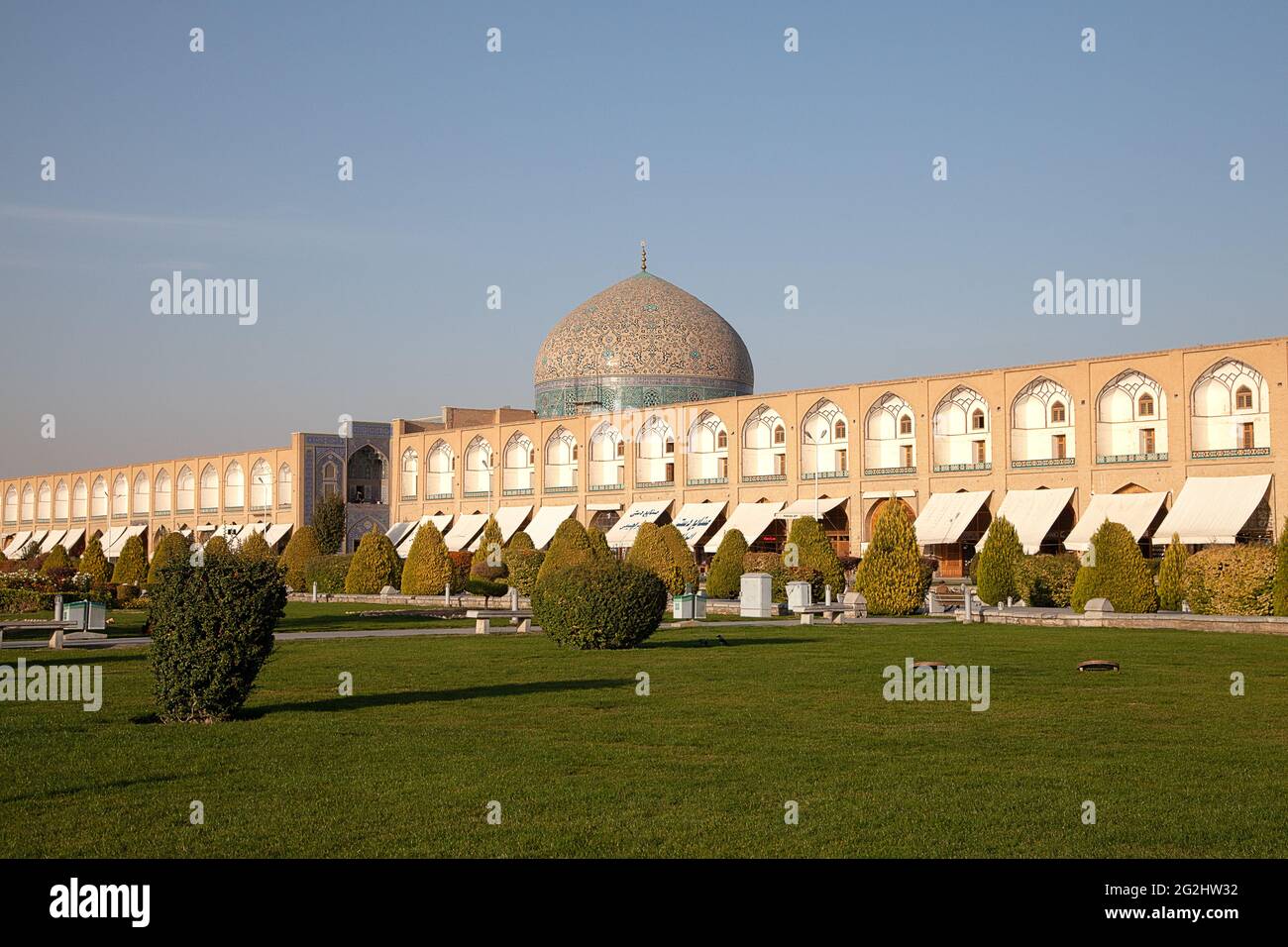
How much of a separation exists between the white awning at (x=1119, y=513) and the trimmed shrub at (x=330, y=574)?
708 inches

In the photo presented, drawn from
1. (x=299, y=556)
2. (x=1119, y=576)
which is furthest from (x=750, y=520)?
(x=1119, y=576)

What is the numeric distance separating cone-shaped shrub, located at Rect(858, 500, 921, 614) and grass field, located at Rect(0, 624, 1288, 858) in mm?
10729

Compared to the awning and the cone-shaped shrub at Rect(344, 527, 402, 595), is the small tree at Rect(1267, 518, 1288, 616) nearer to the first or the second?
the cone-shaped shrub at Rect(344, 527, 402, 595)

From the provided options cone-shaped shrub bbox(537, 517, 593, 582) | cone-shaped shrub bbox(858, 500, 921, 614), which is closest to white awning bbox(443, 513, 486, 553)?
cone-shaped shrub bbox(537, 517, 593, 582)

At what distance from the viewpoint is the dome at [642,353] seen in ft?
165

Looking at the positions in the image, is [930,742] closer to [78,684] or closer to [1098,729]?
[1098,729]

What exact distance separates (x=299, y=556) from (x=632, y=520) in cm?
1105

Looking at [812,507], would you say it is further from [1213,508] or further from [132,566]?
[132,566]

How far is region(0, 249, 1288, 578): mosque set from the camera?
33.3 metres

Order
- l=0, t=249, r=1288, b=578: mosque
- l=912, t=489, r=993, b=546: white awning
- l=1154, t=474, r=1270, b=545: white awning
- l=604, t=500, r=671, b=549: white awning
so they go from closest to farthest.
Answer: l=1154, t=474, r=1270, b=545: white awning < l=0, t=249, r=1288, b=578: mosque < l=912, t=489, r=993, b=546: white awning < l=604, t=500, r=671, b=549: white awning

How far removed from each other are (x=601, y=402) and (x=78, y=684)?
39.3 m

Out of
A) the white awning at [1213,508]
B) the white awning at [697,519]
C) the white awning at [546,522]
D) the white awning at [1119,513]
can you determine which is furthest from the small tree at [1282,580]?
the white awning at [546,522]
